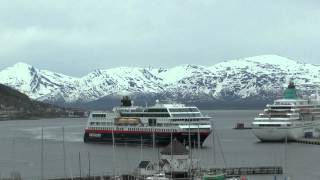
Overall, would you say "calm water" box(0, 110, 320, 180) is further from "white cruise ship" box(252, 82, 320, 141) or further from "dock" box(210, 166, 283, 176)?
"white cruise ship" box(252, 82, 320, 141)

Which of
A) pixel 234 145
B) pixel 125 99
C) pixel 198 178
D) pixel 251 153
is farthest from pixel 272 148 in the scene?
pixel 198 178

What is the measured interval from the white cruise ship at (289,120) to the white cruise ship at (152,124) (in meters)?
11.8

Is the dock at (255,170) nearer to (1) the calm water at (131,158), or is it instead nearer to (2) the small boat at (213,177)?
(1) the calm water at (131,158)

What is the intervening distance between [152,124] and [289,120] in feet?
77.1

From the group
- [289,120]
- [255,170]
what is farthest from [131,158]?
[289,120]

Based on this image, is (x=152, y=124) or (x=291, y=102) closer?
(x=152, y=124)

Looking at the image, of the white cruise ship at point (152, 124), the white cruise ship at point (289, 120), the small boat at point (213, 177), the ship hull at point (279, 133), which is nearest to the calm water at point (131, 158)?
the ship hull at point (279, 133)

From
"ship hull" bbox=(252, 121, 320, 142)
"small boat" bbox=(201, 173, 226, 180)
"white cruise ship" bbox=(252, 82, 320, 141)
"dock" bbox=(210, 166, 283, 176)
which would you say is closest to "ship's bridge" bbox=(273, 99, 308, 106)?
"white cruise ship" bbox=(252, 82, 320, 141)

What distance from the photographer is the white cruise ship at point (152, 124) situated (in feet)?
370

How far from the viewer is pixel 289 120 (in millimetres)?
124250

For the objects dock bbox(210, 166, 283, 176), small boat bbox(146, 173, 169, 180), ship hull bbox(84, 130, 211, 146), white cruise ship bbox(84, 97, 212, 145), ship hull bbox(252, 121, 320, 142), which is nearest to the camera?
small boat bbox(146, 173, 169, 180)

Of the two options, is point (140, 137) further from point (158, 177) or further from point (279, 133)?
point (158, 177)

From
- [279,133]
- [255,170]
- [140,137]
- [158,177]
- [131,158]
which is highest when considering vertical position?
[279,133]

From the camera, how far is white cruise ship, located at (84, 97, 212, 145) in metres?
113
